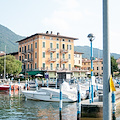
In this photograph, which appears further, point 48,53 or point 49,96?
point 48,53

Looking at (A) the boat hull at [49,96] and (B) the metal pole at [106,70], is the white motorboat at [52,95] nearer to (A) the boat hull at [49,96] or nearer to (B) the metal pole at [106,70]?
(A) the boat hull at [49,96]

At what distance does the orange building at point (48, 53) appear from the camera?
60188 millimetres

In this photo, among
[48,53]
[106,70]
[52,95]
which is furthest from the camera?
[48,53]

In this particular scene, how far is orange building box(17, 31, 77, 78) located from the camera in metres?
60.2

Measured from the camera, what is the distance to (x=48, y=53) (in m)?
62.0

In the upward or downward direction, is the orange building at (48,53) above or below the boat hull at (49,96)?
above

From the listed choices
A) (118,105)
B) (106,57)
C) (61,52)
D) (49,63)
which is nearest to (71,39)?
(61,52)

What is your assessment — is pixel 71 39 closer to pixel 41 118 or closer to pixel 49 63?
pixel 49 63

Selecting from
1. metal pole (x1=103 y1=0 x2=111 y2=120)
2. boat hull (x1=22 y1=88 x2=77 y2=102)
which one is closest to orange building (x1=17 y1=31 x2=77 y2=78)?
boat hull (x1=22 y1=88 x2=77 y2=102)

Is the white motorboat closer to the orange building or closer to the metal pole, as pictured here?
the metal pole

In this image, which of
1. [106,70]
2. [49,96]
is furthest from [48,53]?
[106,70]

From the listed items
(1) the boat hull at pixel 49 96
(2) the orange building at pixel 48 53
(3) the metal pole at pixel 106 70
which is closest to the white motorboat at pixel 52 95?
(1) the boat hull at pixel 49 96

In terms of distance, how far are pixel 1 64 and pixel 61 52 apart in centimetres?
1835

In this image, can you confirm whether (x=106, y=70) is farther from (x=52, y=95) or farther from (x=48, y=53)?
(x=48, y=53)
